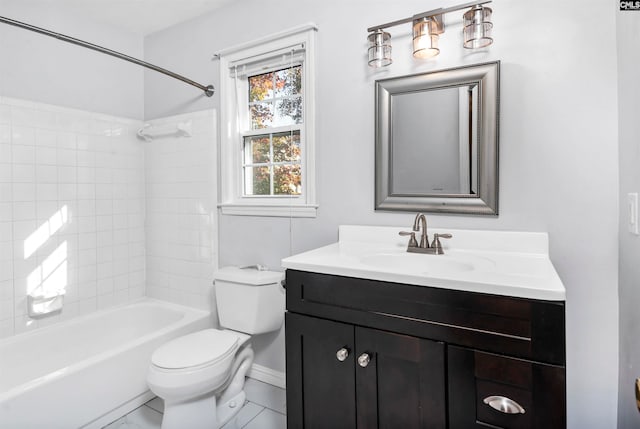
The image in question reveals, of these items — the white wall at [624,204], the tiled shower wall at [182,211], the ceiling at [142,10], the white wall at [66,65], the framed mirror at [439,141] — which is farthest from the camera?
the tiled shower wall at [182,211]

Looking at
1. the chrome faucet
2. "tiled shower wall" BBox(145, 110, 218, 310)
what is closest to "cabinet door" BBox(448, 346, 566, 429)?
the chrome faucet

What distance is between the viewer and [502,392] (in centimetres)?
101

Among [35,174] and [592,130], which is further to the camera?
[35,174]

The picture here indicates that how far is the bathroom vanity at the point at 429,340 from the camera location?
0.98m

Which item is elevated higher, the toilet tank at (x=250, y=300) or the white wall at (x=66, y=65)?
the white wall at (x=66, y=65)

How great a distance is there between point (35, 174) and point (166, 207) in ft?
2.52

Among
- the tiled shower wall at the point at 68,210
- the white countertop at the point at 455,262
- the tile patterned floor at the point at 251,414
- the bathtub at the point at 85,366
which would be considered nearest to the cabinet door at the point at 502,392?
the white countertop at the point at 455,262

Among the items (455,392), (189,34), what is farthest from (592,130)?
(189,34)

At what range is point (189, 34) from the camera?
2.46m

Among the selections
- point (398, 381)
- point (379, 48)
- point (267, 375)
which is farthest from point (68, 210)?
point (398, 381)

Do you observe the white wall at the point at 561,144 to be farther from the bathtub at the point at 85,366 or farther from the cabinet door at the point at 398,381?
the bathtub at the point at 85,366

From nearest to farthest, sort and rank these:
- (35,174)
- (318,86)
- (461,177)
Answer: (461,177) → (318,86) → (35,174)

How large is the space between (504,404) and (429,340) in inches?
10.0

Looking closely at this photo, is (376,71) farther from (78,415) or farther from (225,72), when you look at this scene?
(78,415)
